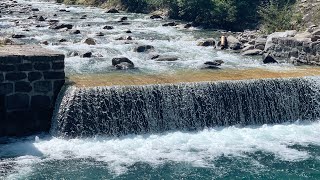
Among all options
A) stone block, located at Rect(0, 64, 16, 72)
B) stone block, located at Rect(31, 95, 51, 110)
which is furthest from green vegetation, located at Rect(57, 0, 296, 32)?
stone block, located at Rect(0, 64, 16, 72)

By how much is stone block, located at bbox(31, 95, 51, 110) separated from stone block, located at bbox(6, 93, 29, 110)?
15 cm

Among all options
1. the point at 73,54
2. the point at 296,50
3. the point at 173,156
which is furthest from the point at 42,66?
the point at 296,50

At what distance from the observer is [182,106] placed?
12273mm

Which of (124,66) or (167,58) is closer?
(124,66)

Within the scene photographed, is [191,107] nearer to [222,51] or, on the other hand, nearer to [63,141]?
[63,141]

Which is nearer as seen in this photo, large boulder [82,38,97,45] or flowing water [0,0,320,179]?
flowing water [0,0,320,179]

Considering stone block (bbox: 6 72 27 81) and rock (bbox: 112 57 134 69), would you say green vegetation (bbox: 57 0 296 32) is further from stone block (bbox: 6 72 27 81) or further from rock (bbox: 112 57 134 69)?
stone block (bbox: 6 72 27 81)

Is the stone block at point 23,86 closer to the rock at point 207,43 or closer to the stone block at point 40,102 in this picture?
the stone block at point 40,102

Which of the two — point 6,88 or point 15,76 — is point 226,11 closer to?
point 15,76

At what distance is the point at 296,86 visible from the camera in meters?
13.3

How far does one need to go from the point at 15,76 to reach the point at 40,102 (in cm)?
84

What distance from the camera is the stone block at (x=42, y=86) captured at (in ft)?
37.6

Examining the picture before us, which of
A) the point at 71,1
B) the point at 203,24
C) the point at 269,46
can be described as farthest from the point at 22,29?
the point at 71,1

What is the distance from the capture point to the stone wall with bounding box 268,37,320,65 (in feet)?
A: 53.5
